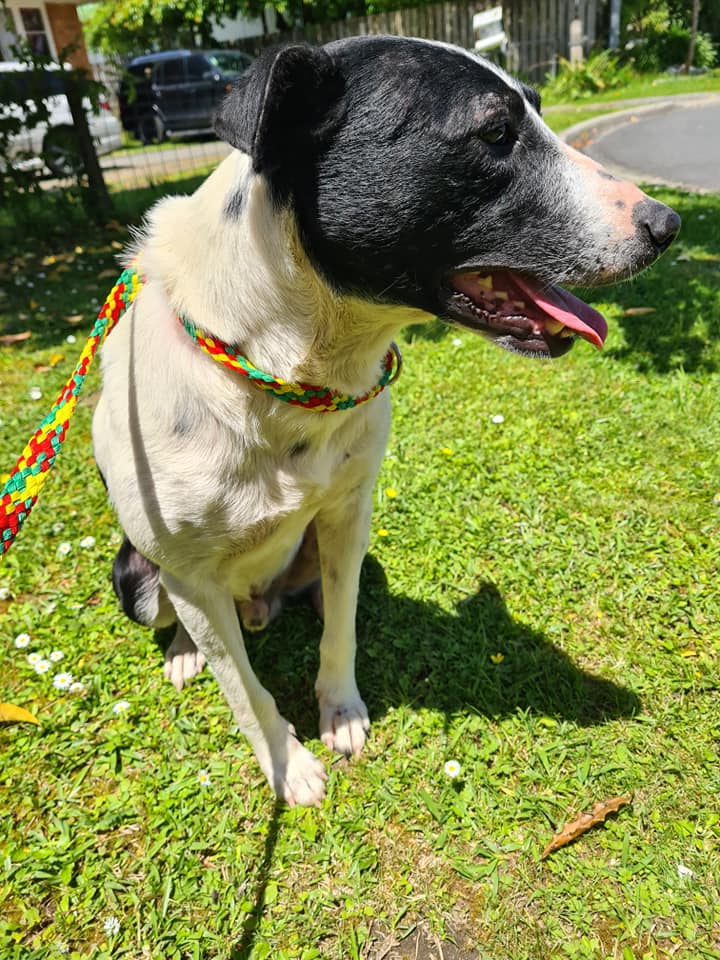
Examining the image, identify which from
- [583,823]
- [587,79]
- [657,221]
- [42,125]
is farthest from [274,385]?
[587,79]

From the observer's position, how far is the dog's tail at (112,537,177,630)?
2414 mm

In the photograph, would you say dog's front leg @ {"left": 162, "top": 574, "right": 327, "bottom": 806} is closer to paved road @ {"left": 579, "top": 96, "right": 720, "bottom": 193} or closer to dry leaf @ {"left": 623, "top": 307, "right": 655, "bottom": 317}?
dry leaf @ {"left": 623, "top": 307, "right": 655, "bottom": 317}

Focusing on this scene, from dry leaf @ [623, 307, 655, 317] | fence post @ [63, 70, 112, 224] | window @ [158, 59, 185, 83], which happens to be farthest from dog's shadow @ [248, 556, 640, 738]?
window @ [158, 59, 185, 83]

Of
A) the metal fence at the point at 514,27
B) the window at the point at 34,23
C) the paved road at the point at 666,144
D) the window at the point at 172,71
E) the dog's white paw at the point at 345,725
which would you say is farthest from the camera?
the window at the point at 34,23

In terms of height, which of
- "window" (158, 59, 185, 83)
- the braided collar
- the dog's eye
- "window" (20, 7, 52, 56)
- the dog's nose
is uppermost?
"window" (20, 7, 52, 56)

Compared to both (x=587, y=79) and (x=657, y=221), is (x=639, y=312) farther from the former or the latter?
(x=587, y=79)

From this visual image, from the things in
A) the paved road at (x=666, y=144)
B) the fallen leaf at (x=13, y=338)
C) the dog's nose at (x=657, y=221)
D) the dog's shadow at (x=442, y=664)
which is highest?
the dog's nose at (x=657, y=221)

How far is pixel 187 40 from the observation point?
18.8 metres

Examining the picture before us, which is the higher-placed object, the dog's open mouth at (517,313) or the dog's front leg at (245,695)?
the dog's open mouth at (517,313)

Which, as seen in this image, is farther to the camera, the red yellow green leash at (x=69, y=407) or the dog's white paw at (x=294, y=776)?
the dog's white paw at (x=294, y=776)

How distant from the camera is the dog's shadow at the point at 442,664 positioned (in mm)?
2484

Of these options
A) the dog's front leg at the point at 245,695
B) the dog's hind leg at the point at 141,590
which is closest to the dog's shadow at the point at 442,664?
the dog's front leg at the point at 245,695

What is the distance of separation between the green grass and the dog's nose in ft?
5.39

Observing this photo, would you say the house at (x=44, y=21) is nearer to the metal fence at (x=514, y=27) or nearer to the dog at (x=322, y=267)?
the metal fence at (x=514, y=27)
